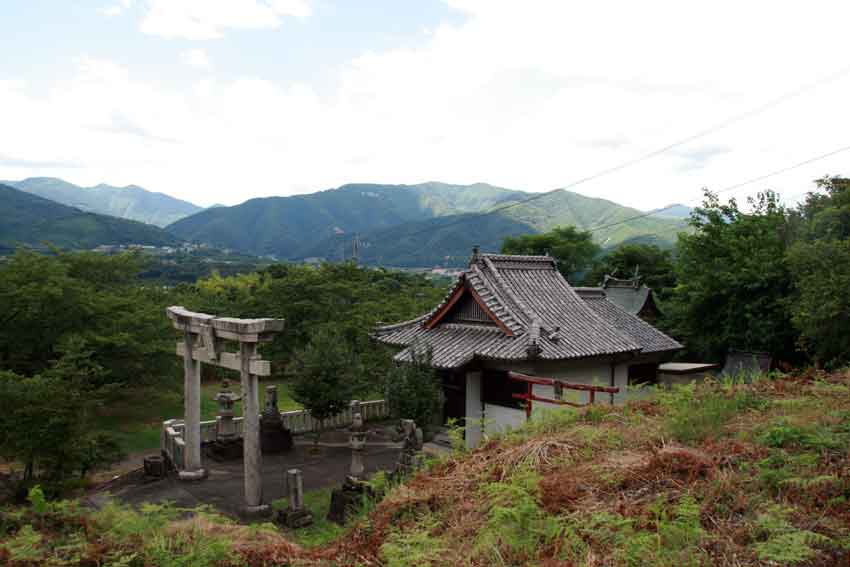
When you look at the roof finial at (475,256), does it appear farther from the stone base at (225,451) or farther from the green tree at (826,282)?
the green tree at (826,282)

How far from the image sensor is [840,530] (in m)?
5.09

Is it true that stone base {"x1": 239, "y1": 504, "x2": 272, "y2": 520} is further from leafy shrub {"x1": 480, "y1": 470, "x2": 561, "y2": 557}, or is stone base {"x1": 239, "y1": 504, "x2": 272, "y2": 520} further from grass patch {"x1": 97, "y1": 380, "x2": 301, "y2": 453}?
grass patch {"x1": 97, "y1": 380, "x2": 301, "y2": 453}

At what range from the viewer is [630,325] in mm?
21625

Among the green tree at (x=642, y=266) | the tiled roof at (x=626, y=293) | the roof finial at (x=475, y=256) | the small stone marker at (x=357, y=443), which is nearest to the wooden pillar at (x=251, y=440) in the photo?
the small stone marker at (x=357, y=443)

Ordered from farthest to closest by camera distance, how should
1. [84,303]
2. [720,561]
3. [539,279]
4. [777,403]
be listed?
[84,303], [539,279], [777,403], [720,561]

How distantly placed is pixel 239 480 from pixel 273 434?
8.41 feet

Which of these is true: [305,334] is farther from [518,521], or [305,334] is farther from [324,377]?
[518,521]

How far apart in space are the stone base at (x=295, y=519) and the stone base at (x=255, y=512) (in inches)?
28.7

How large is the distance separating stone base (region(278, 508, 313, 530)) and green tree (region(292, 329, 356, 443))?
18.8 feet

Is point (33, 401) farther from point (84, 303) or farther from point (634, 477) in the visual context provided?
point (634, 477)

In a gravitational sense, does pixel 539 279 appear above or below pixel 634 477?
above

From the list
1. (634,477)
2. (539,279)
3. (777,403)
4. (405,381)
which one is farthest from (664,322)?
(634,477)

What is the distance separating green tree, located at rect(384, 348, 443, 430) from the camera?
14.6m

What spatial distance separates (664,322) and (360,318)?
597 inches
